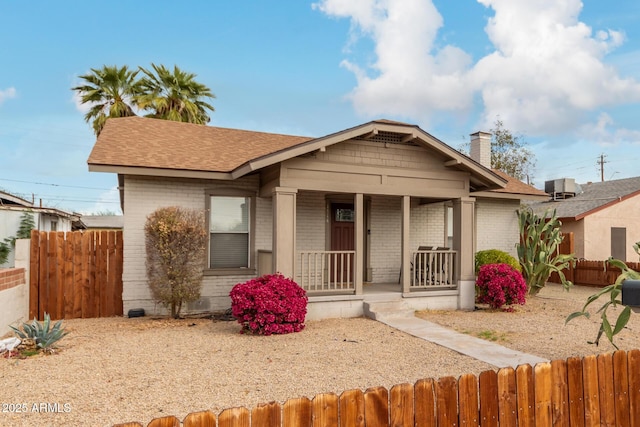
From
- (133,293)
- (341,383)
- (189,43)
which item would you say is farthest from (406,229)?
(189,43)

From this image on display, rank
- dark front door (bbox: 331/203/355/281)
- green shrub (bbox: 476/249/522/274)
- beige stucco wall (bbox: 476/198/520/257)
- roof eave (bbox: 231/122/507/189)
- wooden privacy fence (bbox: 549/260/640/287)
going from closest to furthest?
roof eave (bbox: 231/122/507/189) < dark front door (bbox: 331/203/355/281) < green shrub (bbox: 476/249/522/274) < beige stucco wall (bbox: 476/198/520/257) < wooden privacy fence (bbox: 549/260/640/287)

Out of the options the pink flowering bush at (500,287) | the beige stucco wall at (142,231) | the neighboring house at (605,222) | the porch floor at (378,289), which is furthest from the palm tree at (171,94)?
the neighboring house at (605,222)

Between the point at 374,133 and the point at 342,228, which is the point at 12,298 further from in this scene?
the point at 374,133

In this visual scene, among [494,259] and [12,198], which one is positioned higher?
[12,198]

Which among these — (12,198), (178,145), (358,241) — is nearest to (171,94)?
(12,198)

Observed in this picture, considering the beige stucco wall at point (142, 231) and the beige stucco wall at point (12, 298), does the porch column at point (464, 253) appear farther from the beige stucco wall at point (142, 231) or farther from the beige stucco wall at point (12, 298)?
the beige stucco wall at point (12, 298)

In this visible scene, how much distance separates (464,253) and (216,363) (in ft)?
23.1

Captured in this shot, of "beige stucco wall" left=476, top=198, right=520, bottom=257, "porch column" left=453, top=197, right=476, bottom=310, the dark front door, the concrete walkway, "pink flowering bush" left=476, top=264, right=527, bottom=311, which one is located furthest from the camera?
"beige stucco wall" left=476, top=198, right=520, bottom=257

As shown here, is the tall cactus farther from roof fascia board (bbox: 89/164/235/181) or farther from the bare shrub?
the bare shrub

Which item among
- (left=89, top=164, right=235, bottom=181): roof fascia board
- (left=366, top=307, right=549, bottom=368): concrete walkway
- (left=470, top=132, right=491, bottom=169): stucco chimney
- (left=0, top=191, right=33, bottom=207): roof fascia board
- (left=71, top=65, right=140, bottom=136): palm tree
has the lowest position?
(left=366, top=307, right=549, bottom=368): concrete walkway

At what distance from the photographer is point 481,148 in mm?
16094

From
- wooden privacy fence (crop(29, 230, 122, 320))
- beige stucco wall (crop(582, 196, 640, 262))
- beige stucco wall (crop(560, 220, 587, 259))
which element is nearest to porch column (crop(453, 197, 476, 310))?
wooden privacy fence (crop(29, 230, 122, 320))

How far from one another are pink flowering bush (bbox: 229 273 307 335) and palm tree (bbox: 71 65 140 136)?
1498 cm

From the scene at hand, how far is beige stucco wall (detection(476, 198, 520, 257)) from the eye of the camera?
561 inches
